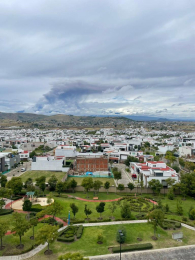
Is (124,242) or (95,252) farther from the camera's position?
(124,242)

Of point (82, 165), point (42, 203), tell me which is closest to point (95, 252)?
point (42, 203)

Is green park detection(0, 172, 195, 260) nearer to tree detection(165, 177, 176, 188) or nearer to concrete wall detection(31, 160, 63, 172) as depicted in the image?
tree detection(165, 177, 176, 188)

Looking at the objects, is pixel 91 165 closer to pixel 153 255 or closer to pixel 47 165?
pixel 47 165

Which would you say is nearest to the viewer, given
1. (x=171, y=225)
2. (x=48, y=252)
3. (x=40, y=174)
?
(x=48, y=252)

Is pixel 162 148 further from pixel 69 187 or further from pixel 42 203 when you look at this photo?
pixel 42 203

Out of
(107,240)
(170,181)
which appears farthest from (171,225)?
(170,181)

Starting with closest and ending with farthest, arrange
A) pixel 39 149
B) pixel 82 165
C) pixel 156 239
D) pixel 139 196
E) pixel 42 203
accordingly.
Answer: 1. pixel 156 239
2. pixel 42 203
3. pixel 139 196
4. pixel 82 165
5. pixel 39 149

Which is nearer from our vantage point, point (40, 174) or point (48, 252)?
point (48, 252)

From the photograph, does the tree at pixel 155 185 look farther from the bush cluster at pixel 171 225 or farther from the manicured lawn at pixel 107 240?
the manicured lawn at pixel 107 240

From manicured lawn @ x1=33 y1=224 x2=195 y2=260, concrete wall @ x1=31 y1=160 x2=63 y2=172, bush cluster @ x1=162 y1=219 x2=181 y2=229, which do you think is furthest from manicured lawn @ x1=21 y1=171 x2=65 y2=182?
bush cluster @ x1=162 y1=219 x2=181 y2=229
